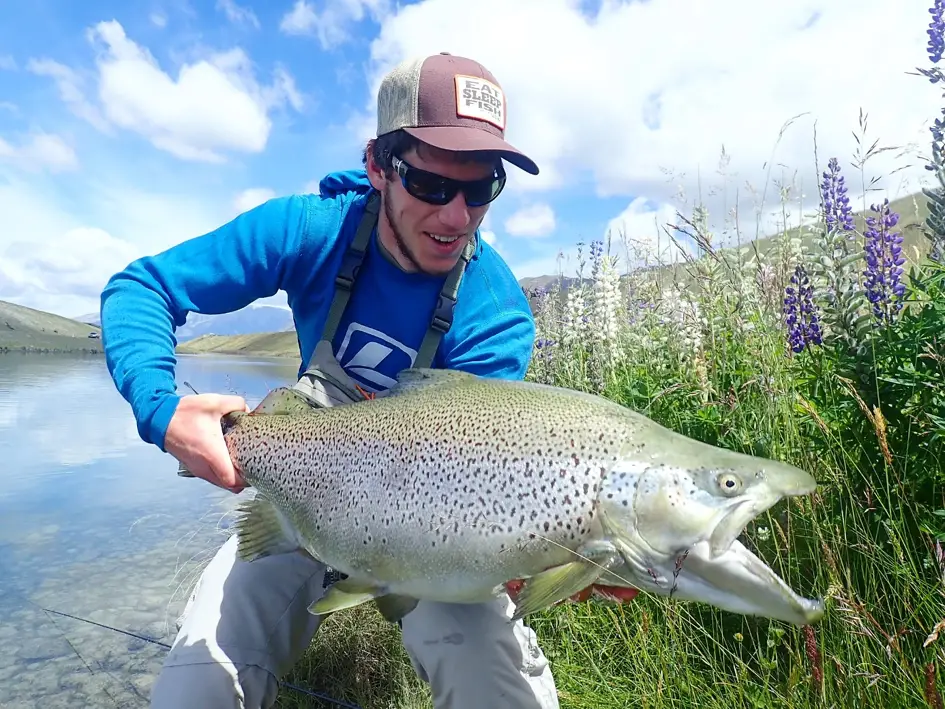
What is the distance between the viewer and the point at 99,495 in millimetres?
9250

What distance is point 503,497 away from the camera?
207 cm

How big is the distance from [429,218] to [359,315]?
66cm

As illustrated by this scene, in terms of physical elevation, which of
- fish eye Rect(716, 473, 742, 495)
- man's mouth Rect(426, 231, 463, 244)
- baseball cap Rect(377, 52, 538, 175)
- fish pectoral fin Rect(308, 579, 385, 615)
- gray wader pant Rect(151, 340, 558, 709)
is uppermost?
baseball cap Rect(377, 52, 538, 175)

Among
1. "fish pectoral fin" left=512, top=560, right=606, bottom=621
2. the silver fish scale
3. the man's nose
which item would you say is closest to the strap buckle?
the man's nose

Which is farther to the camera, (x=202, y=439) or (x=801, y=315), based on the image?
(x=801, y=315)

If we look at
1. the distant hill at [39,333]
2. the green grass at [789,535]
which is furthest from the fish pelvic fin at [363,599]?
the distant hill at [39,333]

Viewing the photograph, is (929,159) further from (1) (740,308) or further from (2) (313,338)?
(2) (313,338)

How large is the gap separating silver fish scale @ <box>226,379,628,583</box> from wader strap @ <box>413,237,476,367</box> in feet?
1.95

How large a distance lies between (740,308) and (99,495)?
364 inches

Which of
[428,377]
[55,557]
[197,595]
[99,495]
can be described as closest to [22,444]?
[99,495]

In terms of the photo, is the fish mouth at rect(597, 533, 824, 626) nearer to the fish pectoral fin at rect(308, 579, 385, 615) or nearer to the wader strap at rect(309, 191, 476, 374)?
the fish pectoral fin at rect(308, 579, 385, 615)

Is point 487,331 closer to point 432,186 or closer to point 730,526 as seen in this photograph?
point 432,186

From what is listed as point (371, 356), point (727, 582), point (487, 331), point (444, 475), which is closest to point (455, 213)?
point (487, 331)

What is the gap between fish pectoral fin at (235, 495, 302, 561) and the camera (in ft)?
8.68
